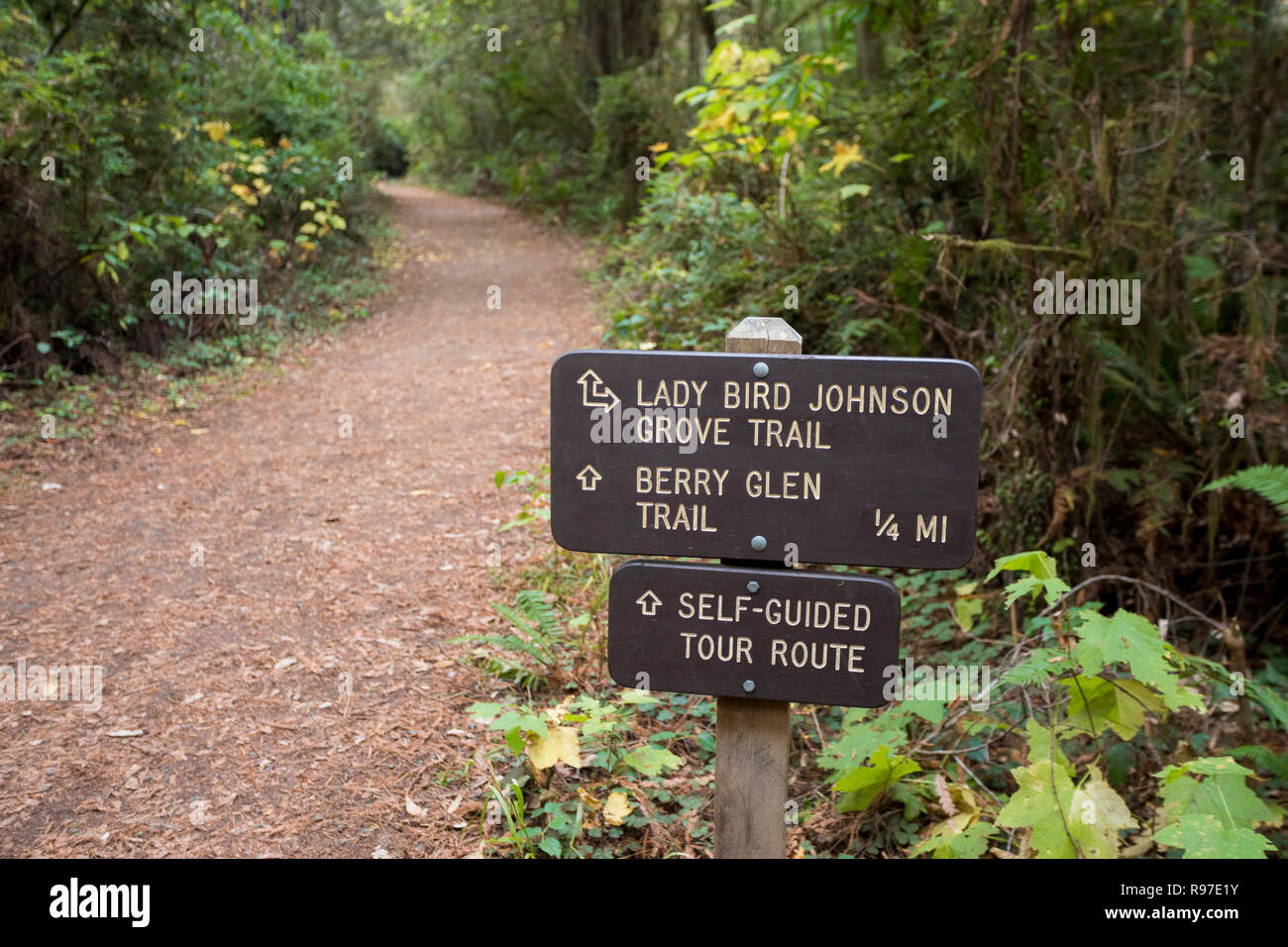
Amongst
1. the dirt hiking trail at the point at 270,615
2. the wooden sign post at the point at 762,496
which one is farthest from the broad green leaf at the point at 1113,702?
the dirt hiking trail at the point at 270,615

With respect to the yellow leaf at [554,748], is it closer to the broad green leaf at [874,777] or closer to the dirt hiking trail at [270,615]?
the dirt hiking trail at [270,615]

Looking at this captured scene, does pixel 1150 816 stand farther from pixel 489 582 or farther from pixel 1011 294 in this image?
pixel 489 582

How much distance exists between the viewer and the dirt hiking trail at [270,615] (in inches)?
133

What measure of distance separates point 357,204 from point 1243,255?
13468 mm

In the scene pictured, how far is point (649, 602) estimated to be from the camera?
2.21m

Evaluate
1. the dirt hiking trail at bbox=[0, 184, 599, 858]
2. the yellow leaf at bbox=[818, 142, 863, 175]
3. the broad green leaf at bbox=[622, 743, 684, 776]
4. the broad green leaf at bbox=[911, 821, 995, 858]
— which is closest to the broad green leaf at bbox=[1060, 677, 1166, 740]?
the broad green leaf at bbox=[911, 821, 995, 858]

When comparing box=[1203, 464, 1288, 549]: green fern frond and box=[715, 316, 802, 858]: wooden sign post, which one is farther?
box=[1203, 464, 1288, 549]: green fern frond

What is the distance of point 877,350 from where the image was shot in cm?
662

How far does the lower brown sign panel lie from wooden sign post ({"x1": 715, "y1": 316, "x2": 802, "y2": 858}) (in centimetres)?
13

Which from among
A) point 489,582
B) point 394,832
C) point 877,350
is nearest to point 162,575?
point 489,582

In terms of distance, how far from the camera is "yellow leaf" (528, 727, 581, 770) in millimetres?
3004

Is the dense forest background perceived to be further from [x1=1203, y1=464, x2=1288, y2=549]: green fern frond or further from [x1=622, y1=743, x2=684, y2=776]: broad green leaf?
[x1=622, y1=743, x2=684, y2=776]: broad green leaf

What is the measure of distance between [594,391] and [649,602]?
0.53 metres

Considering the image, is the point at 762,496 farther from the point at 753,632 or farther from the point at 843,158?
the point at 843,158
